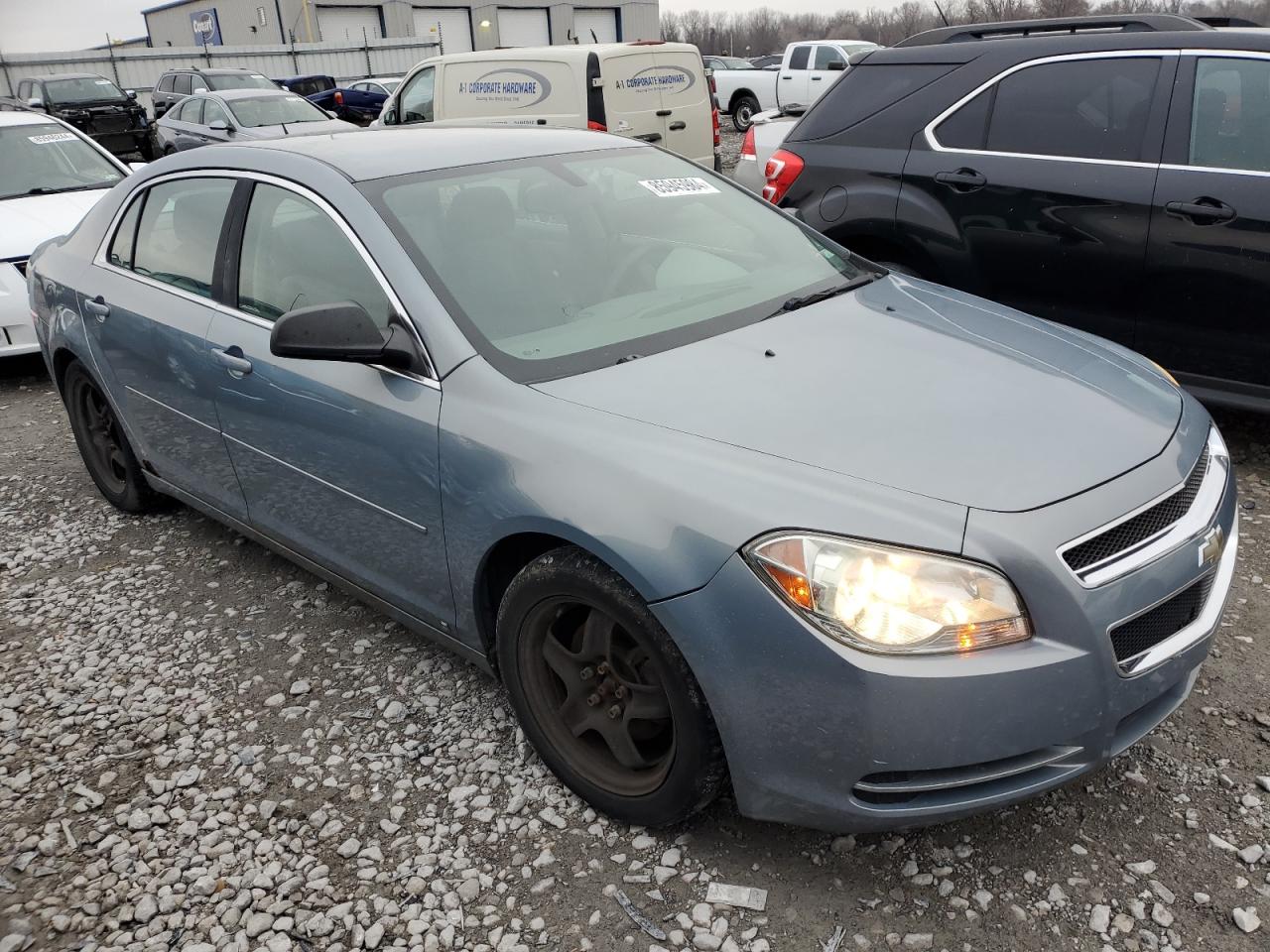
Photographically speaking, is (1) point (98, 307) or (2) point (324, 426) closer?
(2) point (324, 426)

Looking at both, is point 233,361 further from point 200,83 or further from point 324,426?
point 200,83

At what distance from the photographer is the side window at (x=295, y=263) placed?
2.87 m

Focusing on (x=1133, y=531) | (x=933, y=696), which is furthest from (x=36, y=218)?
(x=1133, y=531)

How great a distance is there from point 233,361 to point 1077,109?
147 inches

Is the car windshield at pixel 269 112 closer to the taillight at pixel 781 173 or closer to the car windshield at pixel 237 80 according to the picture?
the car windshield at pixel 237 80

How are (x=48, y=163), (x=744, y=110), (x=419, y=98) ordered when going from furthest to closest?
(x=744, y=110), (x=419, y=98), (x=48, y=163)

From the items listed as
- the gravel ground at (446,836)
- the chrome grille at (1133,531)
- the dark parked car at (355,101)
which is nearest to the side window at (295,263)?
the gravel ground at (446,836)

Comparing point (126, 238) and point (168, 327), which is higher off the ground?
point (126, 238)

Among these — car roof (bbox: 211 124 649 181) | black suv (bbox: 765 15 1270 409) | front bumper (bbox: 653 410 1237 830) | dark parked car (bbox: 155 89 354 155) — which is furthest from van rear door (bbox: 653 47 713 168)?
front bumper (bbox: 653 410 1237 830)

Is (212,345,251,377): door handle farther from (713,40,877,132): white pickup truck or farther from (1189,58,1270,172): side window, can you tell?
(713,40,877,132): white pickup truck

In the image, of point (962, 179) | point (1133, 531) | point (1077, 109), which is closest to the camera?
point (1133, 531)

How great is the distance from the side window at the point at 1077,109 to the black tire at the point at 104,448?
13.6ft

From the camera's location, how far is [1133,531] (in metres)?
2.12

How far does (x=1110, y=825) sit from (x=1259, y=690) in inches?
33.2
